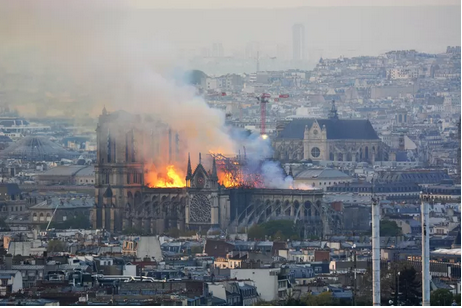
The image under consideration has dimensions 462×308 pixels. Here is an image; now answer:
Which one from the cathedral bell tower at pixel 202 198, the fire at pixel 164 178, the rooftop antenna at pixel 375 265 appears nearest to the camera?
the rooftop antenna at pixel 375 265

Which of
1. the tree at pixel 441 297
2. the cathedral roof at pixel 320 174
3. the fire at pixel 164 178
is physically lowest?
the tree at pixel 441 297

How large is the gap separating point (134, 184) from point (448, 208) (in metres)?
16.7

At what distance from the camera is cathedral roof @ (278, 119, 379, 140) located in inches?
6457

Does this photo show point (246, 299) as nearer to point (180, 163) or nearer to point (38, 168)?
point (180, 163)

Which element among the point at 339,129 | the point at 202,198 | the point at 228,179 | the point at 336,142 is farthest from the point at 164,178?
the point at 336,142

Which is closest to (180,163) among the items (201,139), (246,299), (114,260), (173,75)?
(201,139)

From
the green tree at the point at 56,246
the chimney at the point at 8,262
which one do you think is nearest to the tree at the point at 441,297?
the chimney at the point at 8,262

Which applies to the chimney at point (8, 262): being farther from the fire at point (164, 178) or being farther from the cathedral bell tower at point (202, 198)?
the fire at point (164, 178)

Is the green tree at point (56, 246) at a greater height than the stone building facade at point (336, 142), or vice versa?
the stone building facade at point (336, 142)

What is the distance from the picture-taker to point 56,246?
91125 millimetres

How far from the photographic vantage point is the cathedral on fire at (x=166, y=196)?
118 metres

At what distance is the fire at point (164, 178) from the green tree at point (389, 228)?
19864mm

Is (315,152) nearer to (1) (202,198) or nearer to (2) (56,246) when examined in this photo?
(1) (202,198)

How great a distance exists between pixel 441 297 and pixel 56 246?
101 feet
